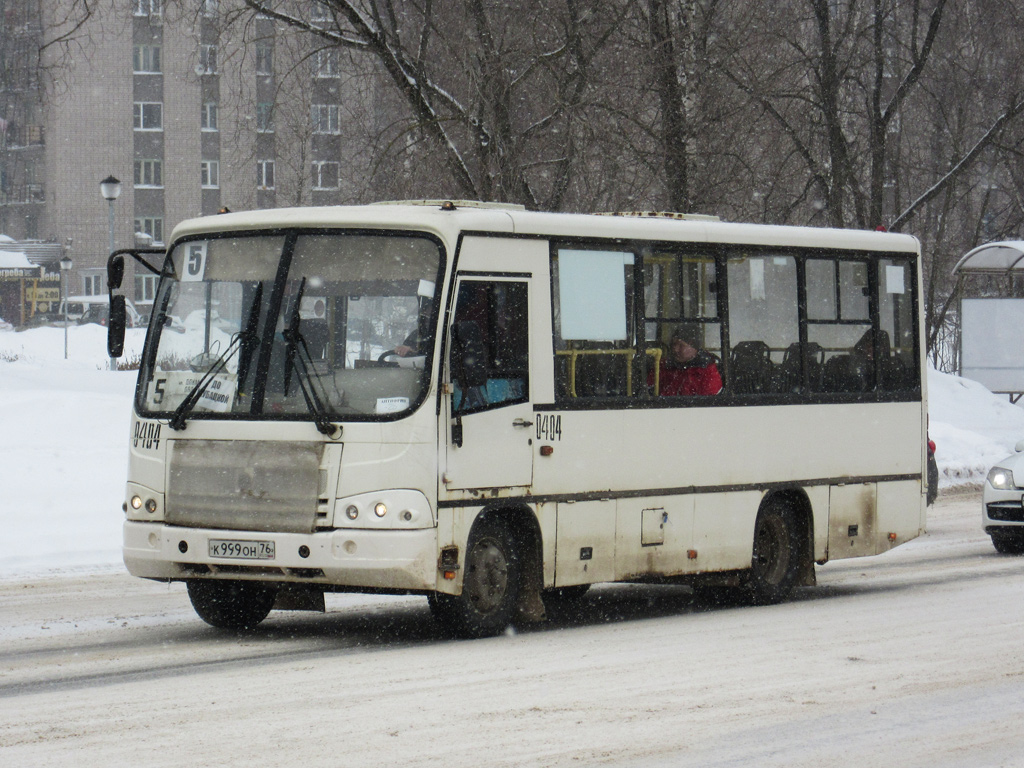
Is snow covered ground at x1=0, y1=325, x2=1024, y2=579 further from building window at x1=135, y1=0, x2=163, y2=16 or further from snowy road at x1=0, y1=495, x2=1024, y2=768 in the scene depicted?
building window at x1=135, y1=0, x2=163, y2=16

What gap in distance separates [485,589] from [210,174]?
6617cm

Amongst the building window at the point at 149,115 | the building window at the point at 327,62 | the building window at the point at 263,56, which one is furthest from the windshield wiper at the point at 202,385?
the building window at the point at 149,115

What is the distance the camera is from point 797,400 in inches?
529

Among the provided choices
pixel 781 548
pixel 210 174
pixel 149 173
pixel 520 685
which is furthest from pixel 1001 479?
pixel 149 173

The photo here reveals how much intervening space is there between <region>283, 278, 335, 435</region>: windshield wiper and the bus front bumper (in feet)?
2.24

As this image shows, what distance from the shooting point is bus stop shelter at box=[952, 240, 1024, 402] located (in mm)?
39719

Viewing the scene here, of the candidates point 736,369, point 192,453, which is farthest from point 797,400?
point 192,453

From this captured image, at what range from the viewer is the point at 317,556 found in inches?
401

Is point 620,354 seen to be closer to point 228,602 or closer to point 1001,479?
point 228,602

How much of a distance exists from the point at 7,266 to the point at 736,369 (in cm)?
6816

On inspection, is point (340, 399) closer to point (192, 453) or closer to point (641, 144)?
point (192, 453)

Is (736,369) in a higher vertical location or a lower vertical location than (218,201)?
lower

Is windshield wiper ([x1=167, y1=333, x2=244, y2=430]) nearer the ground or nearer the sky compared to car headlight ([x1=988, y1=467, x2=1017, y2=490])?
nearer the sky

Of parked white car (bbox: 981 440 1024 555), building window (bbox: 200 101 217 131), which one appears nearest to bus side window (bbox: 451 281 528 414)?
parked white car (bbox: 981 440 1024 555)
